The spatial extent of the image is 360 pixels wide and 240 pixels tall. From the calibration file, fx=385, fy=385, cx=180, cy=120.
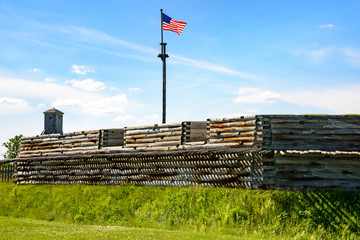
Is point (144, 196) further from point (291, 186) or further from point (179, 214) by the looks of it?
point (291, 186)

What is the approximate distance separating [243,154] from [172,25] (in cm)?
975

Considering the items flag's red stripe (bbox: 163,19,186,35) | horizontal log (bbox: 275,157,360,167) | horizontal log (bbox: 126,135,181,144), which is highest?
flag's red stripe (bbox: 163,19,186,35)

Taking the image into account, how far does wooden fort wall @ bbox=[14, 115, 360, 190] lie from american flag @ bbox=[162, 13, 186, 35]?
6079 millimetres

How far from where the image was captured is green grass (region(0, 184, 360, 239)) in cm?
Answer: 1194

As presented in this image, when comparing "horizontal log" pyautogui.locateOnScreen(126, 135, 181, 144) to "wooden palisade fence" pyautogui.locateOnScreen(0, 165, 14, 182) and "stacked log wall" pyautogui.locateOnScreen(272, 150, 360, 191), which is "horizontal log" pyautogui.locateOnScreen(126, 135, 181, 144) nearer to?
"stacked log wall" pyautogui.locateOnScreen(272, 150, 360, 191)

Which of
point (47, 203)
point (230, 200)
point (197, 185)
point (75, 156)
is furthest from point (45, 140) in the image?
point (230, 200)

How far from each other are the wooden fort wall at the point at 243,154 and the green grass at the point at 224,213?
60cm

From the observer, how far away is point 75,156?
20.4 metres

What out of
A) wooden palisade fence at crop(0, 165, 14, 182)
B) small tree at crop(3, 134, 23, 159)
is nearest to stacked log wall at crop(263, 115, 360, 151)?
wooden palisade fence at crop(0, 165, 14, 182)

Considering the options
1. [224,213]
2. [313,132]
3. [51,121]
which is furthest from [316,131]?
[51,121]

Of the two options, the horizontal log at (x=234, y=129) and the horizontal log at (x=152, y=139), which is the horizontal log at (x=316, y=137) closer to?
the horizontal log at (x=234, y=129)

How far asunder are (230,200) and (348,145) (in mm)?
4986

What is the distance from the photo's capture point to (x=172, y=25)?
20781 millimetres

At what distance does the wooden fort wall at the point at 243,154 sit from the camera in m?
13.5
